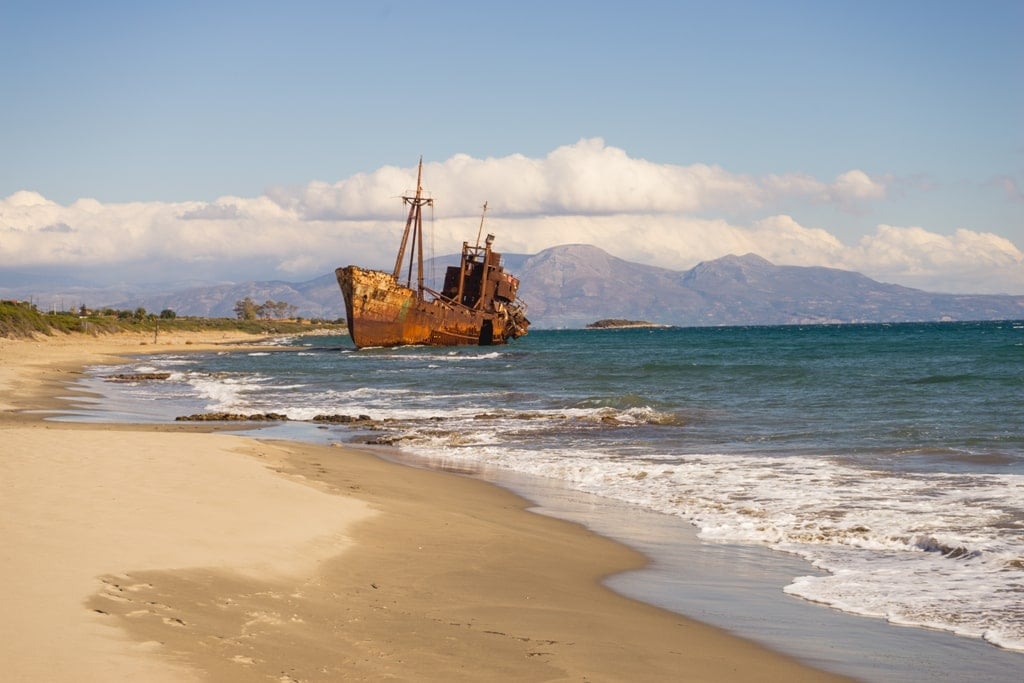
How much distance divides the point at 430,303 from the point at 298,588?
61.5 metres

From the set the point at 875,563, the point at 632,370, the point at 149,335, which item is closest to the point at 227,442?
the point at 875,563

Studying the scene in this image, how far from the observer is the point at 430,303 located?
6856 cm

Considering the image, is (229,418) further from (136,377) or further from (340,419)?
(136,377)

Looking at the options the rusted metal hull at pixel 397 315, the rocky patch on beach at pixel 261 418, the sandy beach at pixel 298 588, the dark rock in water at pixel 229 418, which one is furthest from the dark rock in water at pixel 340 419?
the rusted metal hull at pixel 397 315

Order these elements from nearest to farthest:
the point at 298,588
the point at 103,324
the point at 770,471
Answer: the point at 298,588
the point at 770,471
the point at 103,324

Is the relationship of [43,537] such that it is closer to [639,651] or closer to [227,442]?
[639,651]

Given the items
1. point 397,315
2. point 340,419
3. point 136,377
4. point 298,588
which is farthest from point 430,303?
point 298,588

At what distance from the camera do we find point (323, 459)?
15.8m

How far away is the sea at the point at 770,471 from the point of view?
7.68 meters

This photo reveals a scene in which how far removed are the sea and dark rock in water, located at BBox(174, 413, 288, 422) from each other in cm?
77

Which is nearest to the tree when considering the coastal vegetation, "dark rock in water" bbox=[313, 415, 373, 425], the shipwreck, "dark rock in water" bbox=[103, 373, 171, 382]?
the coastal vegetation

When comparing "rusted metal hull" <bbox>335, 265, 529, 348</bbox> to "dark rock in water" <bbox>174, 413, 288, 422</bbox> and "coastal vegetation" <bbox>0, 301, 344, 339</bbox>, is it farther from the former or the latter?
"dark rock in water" <bbox>174, 413, 288, 422</bbox>

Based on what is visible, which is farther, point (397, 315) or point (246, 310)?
point (246, 310)

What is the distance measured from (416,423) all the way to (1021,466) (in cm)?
1313
